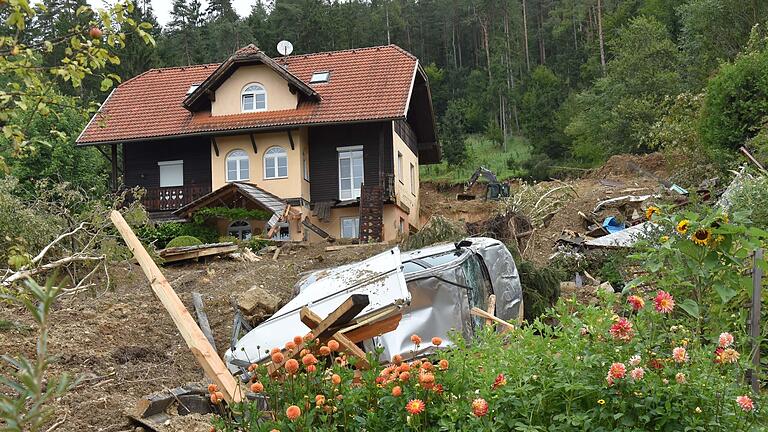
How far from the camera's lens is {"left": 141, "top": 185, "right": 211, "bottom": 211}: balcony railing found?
86.9 ft

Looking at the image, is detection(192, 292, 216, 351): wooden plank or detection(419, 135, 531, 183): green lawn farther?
detection(419, 135, 531, 183): green lawn

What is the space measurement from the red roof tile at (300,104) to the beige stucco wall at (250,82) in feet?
1.01

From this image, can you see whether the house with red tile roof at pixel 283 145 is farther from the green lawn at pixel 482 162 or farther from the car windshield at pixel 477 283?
the green lawn at pixel 482 162

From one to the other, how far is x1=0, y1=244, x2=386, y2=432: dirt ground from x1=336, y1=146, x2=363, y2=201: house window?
1221 centimetres

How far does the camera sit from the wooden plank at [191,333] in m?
5.85

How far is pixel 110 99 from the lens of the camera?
97.5ft

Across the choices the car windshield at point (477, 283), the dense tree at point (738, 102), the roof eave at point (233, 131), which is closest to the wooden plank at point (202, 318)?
the car windshield at point (477, 283)

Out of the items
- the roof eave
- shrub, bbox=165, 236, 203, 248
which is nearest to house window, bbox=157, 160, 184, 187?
the roof eave

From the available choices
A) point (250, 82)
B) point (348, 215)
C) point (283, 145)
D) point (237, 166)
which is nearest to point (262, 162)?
point (283, 145)

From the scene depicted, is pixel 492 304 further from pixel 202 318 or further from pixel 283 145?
pixel 283 145

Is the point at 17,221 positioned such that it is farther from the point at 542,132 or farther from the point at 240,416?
the point at 542,132

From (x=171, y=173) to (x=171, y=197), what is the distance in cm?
159

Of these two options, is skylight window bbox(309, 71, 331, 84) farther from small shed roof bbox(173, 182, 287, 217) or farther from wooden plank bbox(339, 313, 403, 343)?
wooden plank bbox(339, 313, 403, 343)

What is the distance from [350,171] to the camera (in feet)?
87.8
